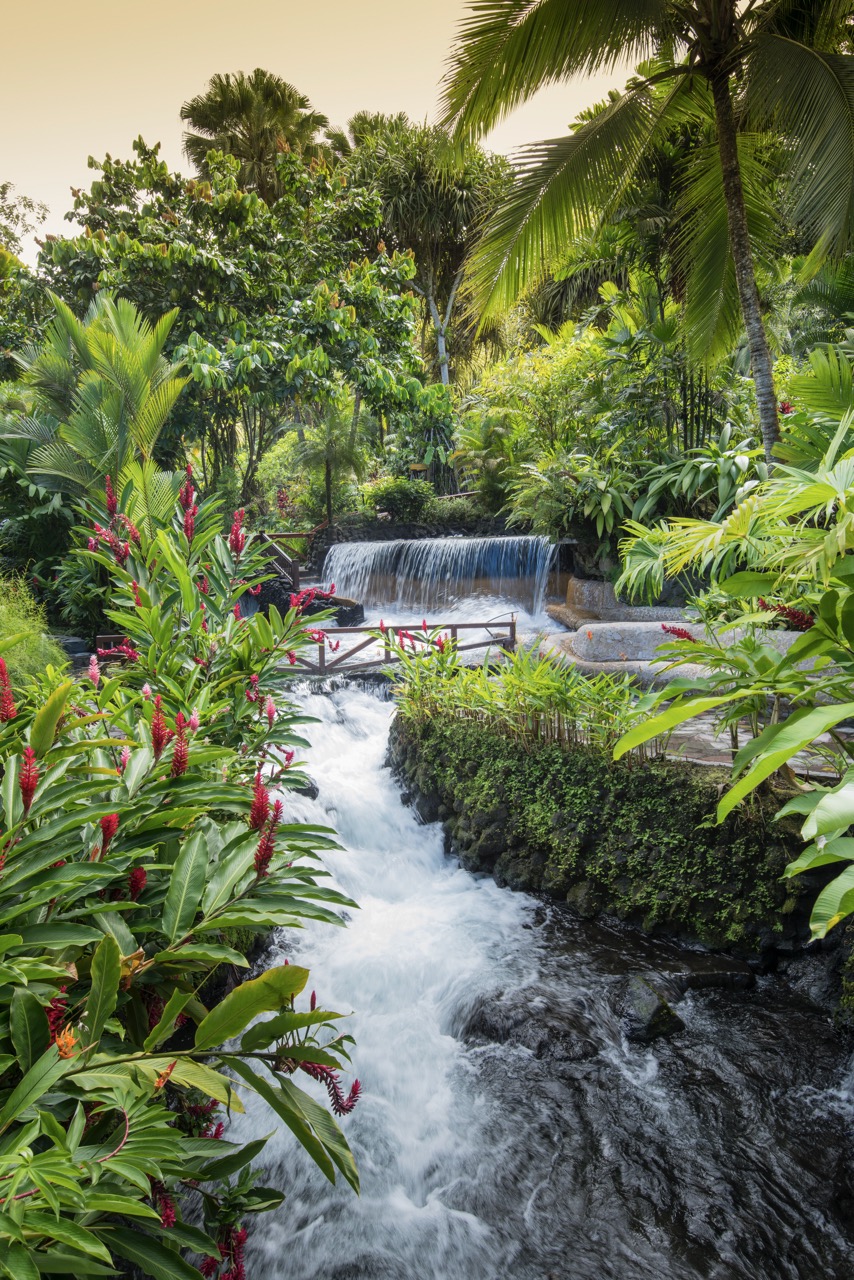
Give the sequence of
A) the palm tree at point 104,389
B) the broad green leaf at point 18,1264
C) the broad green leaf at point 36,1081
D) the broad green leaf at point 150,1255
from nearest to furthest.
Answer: the broad green leaf at point 18,1264 < the broad green leaf at point 36,1081 < the broad green leaf at point 150,1255 < the palm tree at point 104,389

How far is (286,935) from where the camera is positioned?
463 centimetres

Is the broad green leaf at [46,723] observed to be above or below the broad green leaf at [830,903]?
above

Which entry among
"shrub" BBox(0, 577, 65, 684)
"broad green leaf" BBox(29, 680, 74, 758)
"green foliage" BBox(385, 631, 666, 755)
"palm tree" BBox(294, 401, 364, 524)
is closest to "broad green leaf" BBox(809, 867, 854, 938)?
"broad green leaf" BBox(29, 680, 74, 758)

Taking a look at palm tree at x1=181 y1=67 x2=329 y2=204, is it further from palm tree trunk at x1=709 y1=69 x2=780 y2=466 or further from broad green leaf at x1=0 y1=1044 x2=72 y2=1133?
broad green leaf at x1=0 y1=1044 x2=72 y2=1133

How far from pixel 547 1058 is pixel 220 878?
99.3 inches

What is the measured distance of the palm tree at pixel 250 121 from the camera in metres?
22.7

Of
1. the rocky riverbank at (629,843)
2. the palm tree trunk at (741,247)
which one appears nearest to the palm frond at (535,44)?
the palm tree trunk at (741,247)

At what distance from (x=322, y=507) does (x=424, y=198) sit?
9.33 metres

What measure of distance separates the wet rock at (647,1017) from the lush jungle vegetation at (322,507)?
29.4 inches

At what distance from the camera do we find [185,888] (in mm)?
1587

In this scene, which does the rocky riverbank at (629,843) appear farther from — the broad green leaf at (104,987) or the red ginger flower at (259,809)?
the broad green leaf at (104,987)

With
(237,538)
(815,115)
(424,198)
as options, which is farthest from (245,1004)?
(424,198)

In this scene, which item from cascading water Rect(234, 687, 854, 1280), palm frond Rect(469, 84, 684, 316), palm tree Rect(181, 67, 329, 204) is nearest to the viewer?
cascading water Rect(234, 687, 854, 1280)

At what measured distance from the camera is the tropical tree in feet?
65.9
